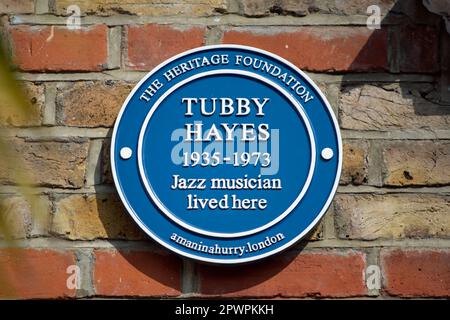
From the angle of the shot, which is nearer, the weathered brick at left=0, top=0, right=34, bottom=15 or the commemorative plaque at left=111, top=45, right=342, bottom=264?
the commemorative plaque at left=111, top=45, right=342, bottom=264

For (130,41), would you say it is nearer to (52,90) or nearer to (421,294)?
(52,90)

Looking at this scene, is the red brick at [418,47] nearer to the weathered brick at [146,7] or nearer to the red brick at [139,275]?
the weathered brick at [146,7]

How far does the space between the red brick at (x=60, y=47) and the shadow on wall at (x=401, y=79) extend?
0.16m

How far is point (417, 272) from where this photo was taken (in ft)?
3.74

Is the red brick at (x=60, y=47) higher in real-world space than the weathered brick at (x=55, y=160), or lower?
higher

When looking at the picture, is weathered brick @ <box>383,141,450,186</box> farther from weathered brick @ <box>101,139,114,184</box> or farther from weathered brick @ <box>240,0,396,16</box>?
weathered brick @ <box>101,139,114,184</box>

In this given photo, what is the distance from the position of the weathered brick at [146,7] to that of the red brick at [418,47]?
1.05ft

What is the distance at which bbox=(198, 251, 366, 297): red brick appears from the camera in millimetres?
1127

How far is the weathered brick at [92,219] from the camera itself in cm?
115

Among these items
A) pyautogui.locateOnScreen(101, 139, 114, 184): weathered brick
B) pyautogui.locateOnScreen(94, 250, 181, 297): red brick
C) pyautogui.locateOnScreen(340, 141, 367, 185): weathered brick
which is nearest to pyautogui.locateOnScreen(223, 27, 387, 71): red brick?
pyautogui.locateOnScreen(340, 141, 367, 185): weathered brick

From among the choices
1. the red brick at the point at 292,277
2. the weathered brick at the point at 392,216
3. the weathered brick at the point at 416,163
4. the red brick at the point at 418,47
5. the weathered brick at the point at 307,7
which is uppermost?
the weathered brick at the point at 307,7

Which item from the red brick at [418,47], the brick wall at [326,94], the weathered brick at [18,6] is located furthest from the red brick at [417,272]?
the weathered brick at [18,6]

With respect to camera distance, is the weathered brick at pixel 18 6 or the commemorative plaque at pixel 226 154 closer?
the commemorative plaque at pixel 226 154

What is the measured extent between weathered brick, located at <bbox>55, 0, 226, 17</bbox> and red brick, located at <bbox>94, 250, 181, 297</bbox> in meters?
0.40
